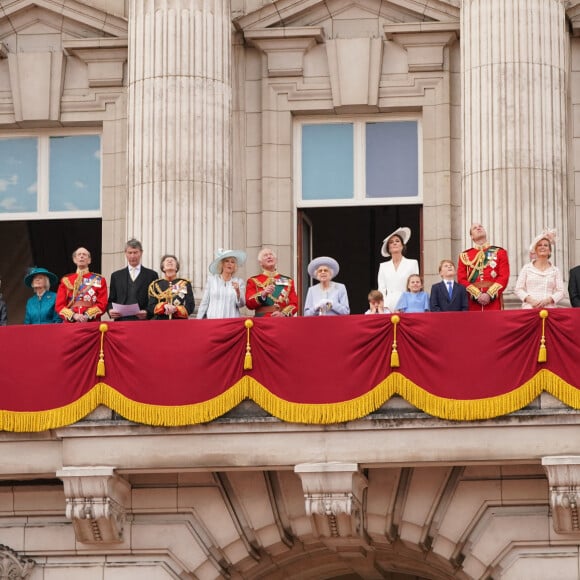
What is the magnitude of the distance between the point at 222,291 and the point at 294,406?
2342mm

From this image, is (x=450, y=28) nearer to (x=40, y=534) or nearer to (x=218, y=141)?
(x=218, y=141)

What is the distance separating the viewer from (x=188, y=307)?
109 feet

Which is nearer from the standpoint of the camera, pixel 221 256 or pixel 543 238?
pixel 543 238

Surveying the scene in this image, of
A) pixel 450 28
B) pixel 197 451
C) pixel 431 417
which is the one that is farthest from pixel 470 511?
pixel 450 28

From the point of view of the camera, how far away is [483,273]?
33.2m

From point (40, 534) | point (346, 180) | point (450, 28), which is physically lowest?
point (40, 534)

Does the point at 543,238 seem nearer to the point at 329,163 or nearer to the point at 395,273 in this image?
the point at 395,273

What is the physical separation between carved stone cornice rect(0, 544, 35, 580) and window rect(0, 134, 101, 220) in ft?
24.9

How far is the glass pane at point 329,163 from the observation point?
38406mm

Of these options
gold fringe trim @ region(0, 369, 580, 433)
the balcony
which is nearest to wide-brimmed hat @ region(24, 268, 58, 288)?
the balcony

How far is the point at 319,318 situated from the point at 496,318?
248 centimetres

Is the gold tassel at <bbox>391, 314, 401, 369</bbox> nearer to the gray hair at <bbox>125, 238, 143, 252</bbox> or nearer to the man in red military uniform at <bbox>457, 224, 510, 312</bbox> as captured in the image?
the man in red military uniform at <bbox>457, 224, 510, 312</bbox>

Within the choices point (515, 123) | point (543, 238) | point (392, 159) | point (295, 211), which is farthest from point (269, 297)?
point (392, 159)

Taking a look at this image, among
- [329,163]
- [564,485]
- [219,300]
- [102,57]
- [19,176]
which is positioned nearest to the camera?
[564,485]
